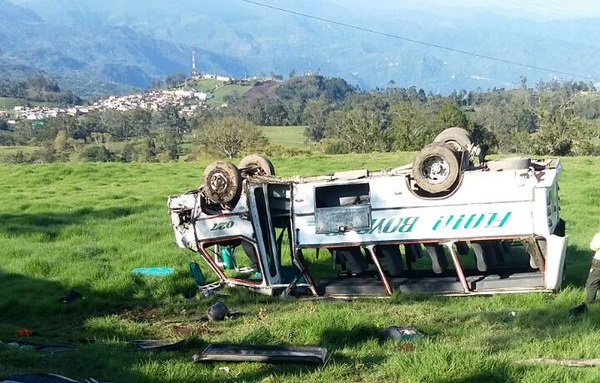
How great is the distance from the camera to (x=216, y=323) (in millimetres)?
8484

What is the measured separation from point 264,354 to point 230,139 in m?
52.6

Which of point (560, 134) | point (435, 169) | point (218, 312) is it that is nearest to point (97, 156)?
point (560, 134)

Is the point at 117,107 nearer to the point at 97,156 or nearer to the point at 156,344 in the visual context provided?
the point at 97,156

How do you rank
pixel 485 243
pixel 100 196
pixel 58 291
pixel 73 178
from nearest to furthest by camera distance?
pixel 485 243 → pixel 58 291 → pixel 100 196 → pixel 73 178

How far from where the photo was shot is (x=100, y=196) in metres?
20.8

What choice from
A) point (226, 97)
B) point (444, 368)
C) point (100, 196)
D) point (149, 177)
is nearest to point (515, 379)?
point (444, 368)

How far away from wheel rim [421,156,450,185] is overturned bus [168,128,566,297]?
1cm

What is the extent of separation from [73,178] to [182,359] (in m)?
21.6

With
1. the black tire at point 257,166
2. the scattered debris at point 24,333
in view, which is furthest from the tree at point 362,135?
the scattered debris at point 24,333

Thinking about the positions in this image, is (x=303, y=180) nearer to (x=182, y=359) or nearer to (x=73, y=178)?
(x=182, y=359)

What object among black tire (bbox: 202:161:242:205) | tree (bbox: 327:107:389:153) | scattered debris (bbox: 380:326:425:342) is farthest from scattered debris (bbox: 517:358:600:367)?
tree (bbox: 327:107:389:153)

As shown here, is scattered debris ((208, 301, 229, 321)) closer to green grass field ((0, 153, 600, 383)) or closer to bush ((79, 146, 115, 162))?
green grass field ((0, 153, 600, 383))

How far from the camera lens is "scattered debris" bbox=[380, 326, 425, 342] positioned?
280 inches

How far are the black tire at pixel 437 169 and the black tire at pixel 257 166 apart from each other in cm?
264
